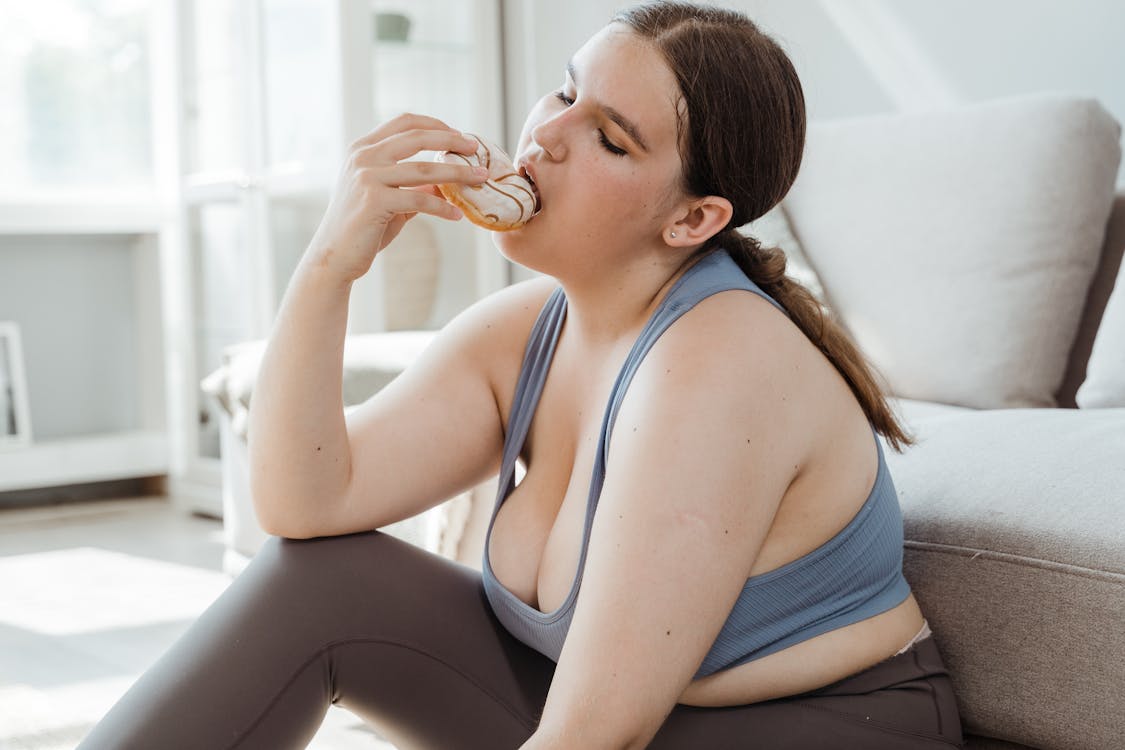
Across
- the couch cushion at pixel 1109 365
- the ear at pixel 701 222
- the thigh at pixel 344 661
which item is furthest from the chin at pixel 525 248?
the couch cushion at pixel 1109 365

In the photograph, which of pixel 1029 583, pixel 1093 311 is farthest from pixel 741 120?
pixel 1093 311

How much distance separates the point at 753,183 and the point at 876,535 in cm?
32

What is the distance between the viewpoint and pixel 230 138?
3.55 metres

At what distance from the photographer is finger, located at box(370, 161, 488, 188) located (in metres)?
1.00

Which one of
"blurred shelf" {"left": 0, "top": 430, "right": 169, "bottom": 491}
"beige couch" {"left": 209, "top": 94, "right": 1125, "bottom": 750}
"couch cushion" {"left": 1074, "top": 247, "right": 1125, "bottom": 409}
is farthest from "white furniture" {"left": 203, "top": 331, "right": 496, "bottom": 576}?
"blurred shelf" {"left": 0, "top": 430, "right": 169, "bottom": 491}

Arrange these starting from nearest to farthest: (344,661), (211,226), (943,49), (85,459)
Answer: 1. (344,661)
2. (943,49)
3. (211,226)
4. (85,459)

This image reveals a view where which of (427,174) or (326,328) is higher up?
(427,174)

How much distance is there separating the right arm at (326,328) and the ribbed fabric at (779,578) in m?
0.21

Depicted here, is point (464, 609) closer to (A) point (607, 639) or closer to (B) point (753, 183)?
(A) point (607, 639)

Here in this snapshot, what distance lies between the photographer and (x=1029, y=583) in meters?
1.07

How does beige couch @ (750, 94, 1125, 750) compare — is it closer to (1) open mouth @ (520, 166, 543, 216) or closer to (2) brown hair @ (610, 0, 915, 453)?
(2) brown hair @ (610, 0, 915, 453)

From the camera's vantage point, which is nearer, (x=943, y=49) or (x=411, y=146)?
(x=411, y=146)

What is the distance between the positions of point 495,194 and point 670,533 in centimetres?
33

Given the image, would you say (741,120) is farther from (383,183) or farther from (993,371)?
(993,371)
